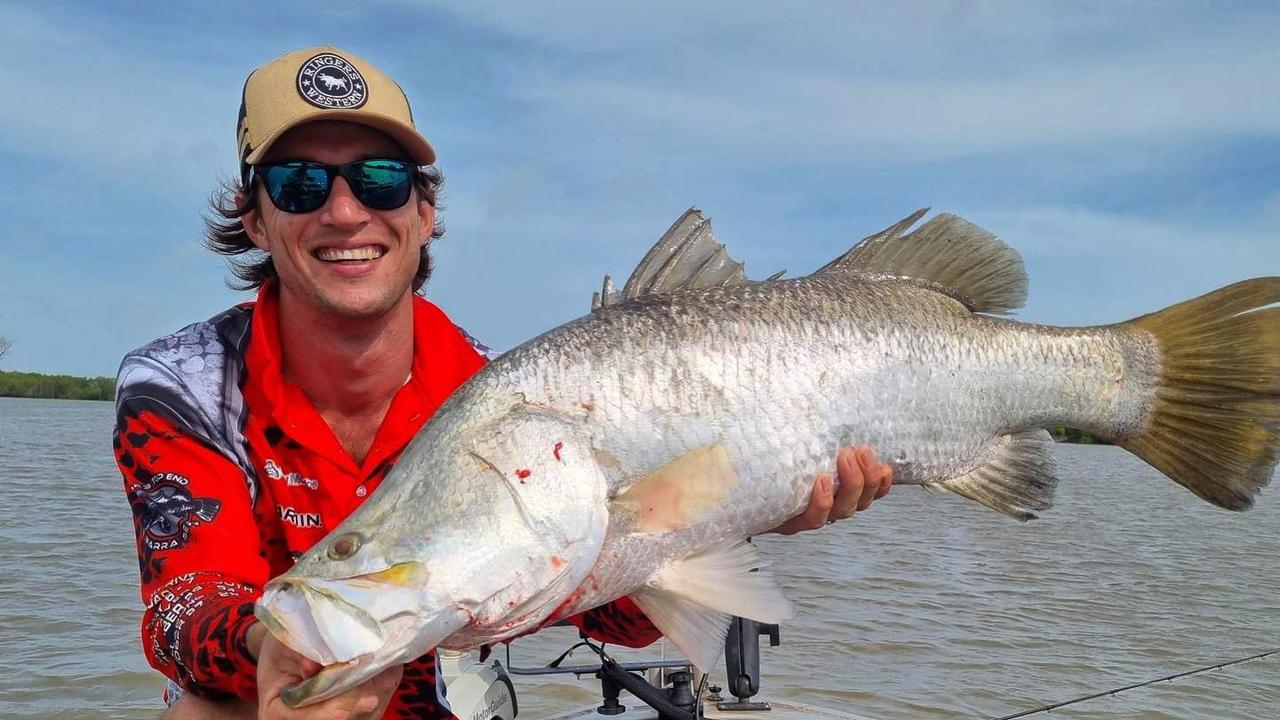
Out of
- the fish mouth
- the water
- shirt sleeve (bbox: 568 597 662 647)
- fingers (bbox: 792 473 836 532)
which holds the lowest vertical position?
the water

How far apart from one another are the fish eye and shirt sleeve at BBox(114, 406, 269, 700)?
45 centimetres

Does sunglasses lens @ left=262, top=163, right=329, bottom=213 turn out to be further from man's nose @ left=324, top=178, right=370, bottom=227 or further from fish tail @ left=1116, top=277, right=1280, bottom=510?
fish tail @ left=1116, top=277, right=1280, bottom=510

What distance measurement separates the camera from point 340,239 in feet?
10.3

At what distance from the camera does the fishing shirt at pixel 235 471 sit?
8.50 ft

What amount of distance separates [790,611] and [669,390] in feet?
2.05

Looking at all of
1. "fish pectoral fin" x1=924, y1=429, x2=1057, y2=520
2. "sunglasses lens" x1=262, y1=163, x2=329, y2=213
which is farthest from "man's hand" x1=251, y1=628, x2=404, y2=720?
"fish pectoral fin" x1=924, y1=429, x2=1057, y2=520

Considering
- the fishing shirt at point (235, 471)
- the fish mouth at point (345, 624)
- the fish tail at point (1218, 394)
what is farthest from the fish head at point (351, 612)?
the fish tail at point (1218, 394)

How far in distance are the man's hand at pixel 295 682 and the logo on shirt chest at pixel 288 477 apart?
3.92 ft

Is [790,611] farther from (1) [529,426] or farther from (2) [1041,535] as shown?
(2) [1041,535]

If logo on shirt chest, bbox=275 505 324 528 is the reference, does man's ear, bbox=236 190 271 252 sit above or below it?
above

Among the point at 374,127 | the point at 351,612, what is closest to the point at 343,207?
the point at 374,127

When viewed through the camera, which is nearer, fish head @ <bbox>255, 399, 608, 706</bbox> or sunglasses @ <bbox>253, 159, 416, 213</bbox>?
fish head @ <bbox>255, 399, 608, 706</bbox>

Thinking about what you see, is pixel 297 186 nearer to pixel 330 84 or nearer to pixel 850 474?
pixel 330 84

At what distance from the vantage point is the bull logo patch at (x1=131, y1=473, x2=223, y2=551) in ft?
8.90
